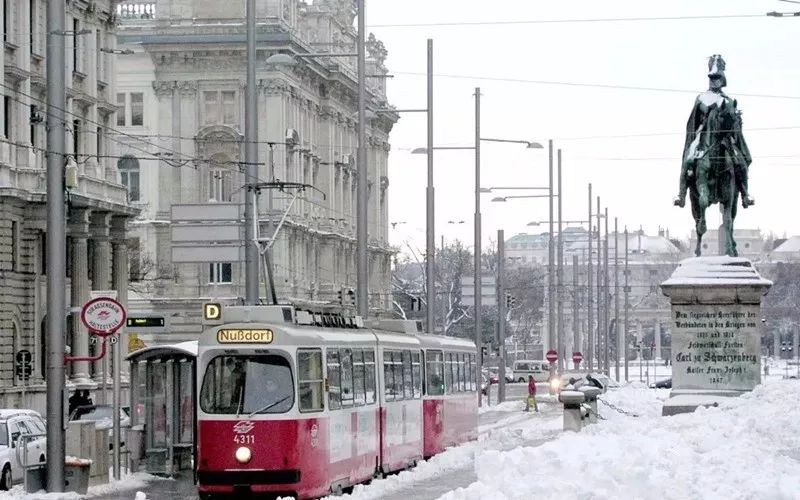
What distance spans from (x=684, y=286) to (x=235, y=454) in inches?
710

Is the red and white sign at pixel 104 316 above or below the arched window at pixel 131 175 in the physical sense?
below

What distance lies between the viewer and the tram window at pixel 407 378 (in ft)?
108

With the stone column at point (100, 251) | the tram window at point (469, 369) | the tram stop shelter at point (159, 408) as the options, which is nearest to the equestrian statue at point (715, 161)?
the tram window at point (469, 369)

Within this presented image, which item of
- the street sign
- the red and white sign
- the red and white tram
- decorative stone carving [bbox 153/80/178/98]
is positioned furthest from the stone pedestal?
decorative stone carving [bbox 153/80/178/98]

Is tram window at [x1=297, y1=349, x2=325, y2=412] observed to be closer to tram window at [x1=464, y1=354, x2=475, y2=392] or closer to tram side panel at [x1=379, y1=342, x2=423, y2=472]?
tram side panel at [x1=379, y1=342, x2=423, y2=472]

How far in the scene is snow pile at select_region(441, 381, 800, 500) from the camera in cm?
2002

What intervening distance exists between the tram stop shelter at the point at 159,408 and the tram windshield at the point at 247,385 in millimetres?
6952

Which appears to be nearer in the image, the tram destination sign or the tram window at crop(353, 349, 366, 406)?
the tram destination sign

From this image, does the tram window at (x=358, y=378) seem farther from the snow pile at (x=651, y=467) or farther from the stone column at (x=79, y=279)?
the stone column at (x=79, y=279)

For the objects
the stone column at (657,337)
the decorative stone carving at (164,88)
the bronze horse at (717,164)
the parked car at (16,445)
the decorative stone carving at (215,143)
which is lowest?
the stone column at (657,337)

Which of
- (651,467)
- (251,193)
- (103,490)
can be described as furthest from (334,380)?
(251,193)

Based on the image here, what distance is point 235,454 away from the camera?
24891mm

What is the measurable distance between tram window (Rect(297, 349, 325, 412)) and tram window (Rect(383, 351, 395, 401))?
483 centimetres

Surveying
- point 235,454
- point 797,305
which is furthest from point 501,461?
point 797,305
